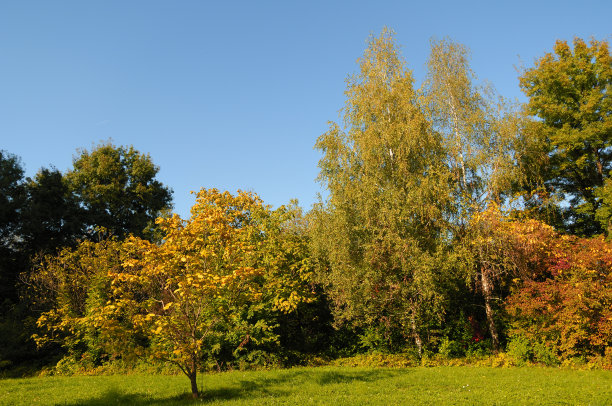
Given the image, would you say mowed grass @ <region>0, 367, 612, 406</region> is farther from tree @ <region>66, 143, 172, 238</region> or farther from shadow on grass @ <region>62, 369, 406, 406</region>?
tree @ <region>66, 143, 172, 238</region>

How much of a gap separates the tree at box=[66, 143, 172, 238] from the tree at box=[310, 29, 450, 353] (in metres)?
17.1

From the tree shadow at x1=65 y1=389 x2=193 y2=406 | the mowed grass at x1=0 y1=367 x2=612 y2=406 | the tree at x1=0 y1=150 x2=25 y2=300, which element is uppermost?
the tree at x1=0 y1=150 x2=25 y2=300

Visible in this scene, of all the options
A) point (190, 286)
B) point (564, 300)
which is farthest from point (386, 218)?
point (190, 286)

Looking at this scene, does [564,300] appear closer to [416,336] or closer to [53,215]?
[416,336]

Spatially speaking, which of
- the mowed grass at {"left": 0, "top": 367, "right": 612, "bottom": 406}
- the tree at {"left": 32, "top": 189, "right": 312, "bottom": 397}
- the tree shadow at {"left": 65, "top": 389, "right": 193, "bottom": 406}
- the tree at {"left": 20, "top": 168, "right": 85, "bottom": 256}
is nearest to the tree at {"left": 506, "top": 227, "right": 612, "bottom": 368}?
the mowed grass at {"left": 0, "top": 367, "right": 612, "bottom": 406}

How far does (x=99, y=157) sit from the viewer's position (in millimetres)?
30578

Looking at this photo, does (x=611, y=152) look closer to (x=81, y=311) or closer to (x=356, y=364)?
(x=356, y=364)

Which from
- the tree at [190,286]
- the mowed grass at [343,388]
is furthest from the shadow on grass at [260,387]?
the tree at [190,286]

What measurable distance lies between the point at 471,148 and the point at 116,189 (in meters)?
26.2

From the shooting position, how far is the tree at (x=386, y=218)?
15.9 meters

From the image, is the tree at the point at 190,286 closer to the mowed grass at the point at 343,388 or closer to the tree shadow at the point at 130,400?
the tree shadow at the point at 130,400

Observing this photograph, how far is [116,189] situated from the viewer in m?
30.0

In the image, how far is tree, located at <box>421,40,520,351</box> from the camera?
16.9 m

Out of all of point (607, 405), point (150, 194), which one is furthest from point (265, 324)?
point (150, 194)
